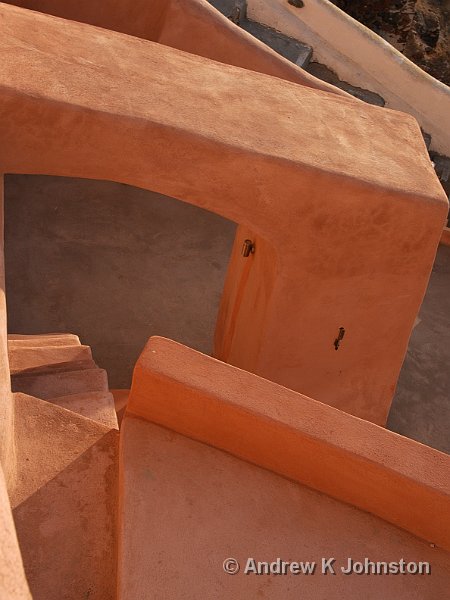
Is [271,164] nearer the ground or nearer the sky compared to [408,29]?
nearer the sky

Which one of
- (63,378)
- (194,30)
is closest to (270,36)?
(194,30)

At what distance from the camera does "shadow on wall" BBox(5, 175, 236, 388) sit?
25.8 ft

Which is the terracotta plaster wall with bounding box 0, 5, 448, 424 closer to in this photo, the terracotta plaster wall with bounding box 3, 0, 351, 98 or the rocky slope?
the terracotta plaster wall with bounding box 3, 0, 351, 98

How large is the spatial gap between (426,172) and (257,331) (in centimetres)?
159

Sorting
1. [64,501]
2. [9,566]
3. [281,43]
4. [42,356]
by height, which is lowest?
[42,356]

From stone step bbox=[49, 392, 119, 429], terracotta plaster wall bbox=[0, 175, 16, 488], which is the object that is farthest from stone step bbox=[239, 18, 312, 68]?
terracotta plaster wall bbox=[0, 175, 16, 488]

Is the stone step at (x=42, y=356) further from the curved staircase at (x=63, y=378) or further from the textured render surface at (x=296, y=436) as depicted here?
the textured render surface at (x=296, y=436)

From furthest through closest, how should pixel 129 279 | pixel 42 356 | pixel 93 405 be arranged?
pixel 129 279
pixel 42 356
pixel 93 405

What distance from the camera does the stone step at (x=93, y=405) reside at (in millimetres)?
4676

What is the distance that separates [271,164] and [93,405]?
5.66 ft

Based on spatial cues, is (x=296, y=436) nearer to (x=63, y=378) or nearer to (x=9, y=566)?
(x=9, y=566)

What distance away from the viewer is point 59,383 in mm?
4984

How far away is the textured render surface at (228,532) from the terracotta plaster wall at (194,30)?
453 centimetres

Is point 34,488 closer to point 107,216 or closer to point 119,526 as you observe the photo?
point 119,526
